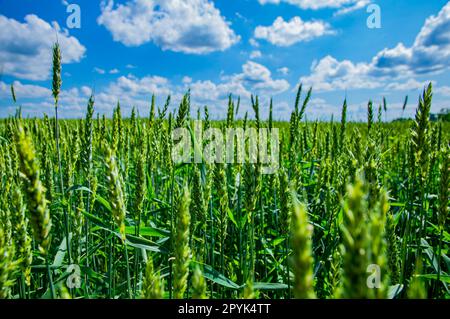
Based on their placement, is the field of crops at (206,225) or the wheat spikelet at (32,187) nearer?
the field of crops at (206,225)

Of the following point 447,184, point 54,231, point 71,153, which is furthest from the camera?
point 54,231

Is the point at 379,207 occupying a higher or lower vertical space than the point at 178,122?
lower

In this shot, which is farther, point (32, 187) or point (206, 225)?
point (206, 225)

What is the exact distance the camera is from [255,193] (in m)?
1.49

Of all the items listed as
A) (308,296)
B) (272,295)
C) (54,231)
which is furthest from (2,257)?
(54,231)

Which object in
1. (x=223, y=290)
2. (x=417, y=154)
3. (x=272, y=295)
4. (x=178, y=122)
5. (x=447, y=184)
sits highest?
(x=178, y=122)

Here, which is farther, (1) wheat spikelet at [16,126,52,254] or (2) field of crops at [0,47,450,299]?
(1) wheat spikelet at [16,126,52,254]

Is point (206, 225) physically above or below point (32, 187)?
below

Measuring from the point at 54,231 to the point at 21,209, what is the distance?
67.3 inches

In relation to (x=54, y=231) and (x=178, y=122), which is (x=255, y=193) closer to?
(x=178, y=122)
